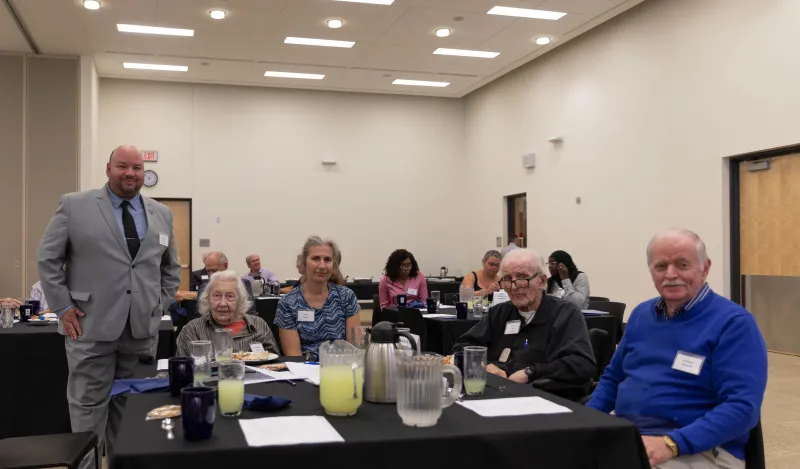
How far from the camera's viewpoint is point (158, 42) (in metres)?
9.90

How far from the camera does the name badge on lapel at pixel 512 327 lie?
3.14 metres

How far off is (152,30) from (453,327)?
20.5ft

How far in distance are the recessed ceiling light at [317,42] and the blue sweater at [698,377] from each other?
8157 mm

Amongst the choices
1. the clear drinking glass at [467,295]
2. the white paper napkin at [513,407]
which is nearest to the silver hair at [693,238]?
the white paper napkin at [513,407]

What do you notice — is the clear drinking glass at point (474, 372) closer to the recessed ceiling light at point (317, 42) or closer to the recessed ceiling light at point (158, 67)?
the recessed ceiling light at point (317, 42)

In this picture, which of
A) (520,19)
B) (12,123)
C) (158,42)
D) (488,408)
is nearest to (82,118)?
(12,123)

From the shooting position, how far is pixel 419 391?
1.82 m

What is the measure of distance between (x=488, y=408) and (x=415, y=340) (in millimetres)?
386

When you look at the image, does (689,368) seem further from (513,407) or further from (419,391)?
(419,391)

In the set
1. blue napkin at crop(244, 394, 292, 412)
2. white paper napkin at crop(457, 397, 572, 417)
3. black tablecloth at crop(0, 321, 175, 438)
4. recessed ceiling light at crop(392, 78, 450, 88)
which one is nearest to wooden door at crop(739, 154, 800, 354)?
recessed ceiling light at crop(392, 78, 450, 88)

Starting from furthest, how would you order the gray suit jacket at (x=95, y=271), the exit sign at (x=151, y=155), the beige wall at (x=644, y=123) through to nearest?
the exit sign at (x=151, y=155) < the beige wall at (x=644, y=123) < the gray suit jacket at (x=95, y=271)

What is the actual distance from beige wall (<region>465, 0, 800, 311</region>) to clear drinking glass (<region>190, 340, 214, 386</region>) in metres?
6.32

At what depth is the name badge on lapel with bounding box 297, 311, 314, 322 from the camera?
12.1 ft

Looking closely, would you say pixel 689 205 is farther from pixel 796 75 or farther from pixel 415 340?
pixel 415 340
